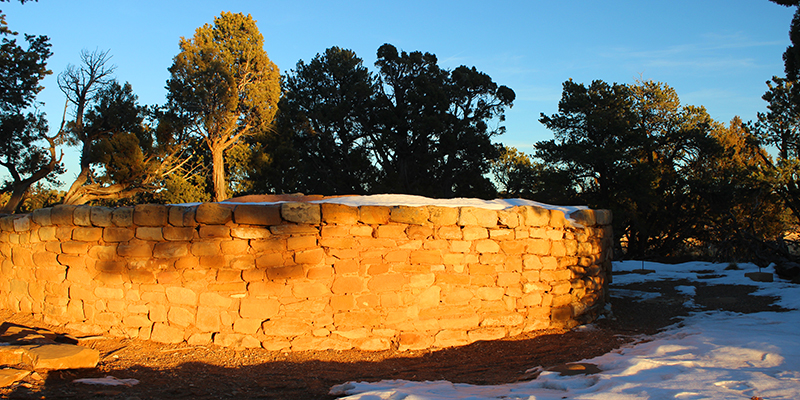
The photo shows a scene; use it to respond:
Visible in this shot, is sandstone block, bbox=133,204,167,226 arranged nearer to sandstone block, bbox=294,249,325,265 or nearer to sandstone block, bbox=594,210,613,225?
sandstone block, bbox=294,249,325,265

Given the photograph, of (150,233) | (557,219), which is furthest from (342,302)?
(557,219)

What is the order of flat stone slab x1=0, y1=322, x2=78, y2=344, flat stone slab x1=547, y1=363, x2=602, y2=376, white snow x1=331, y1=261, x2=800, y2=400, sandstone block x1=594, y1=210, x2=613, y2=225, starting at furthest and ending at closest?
sandstone block x1=594, y1=210, x2=613, y2=225 → flat stone slab x1=0, y1=322, x2=78, y2=344 → flat stone slab x1=547, y1=363, x2=602, y2=376 → white snow x1=331, y1=261, x2=800, y2=400

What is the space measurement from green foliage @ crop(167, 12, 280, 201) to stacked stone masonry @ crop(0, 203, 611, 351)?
518 inches

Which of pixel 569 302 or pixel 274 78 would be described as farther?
pixel 274 78

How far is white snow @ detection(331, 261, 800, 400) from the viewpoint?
3.45 m

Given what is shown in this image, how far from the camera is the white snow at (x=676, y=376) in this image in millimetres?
3445

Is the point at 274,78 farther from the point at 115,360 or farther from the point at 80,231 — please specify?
the point at 115,360

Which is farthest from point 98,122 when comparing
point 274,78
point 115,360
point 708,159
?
point 708,159

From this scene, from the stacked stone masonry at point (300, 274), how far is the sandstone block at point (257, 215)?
11 mm

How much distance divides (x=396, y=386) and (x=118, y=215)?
12.2ft

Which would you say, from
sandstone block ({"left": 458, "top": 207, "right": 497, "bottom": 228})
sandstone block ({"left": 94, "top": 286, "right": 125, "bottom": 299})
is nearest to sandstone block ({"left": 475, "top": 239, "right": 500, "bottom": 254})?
sandstone block ({"left": 458, "top": 207, "right": 497, "bottom": 228})

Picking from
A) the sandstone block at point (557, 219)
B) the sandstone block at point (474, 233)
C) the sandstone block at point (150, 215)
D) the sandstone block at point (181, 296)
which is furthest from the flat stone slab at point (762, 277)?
the sandstone block at point (150, 215)

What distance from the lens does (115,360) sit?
4.84 meters

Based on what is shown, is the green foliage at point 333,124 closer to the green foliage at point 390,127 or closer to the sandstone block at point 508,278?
the green foliage at point 390,127
